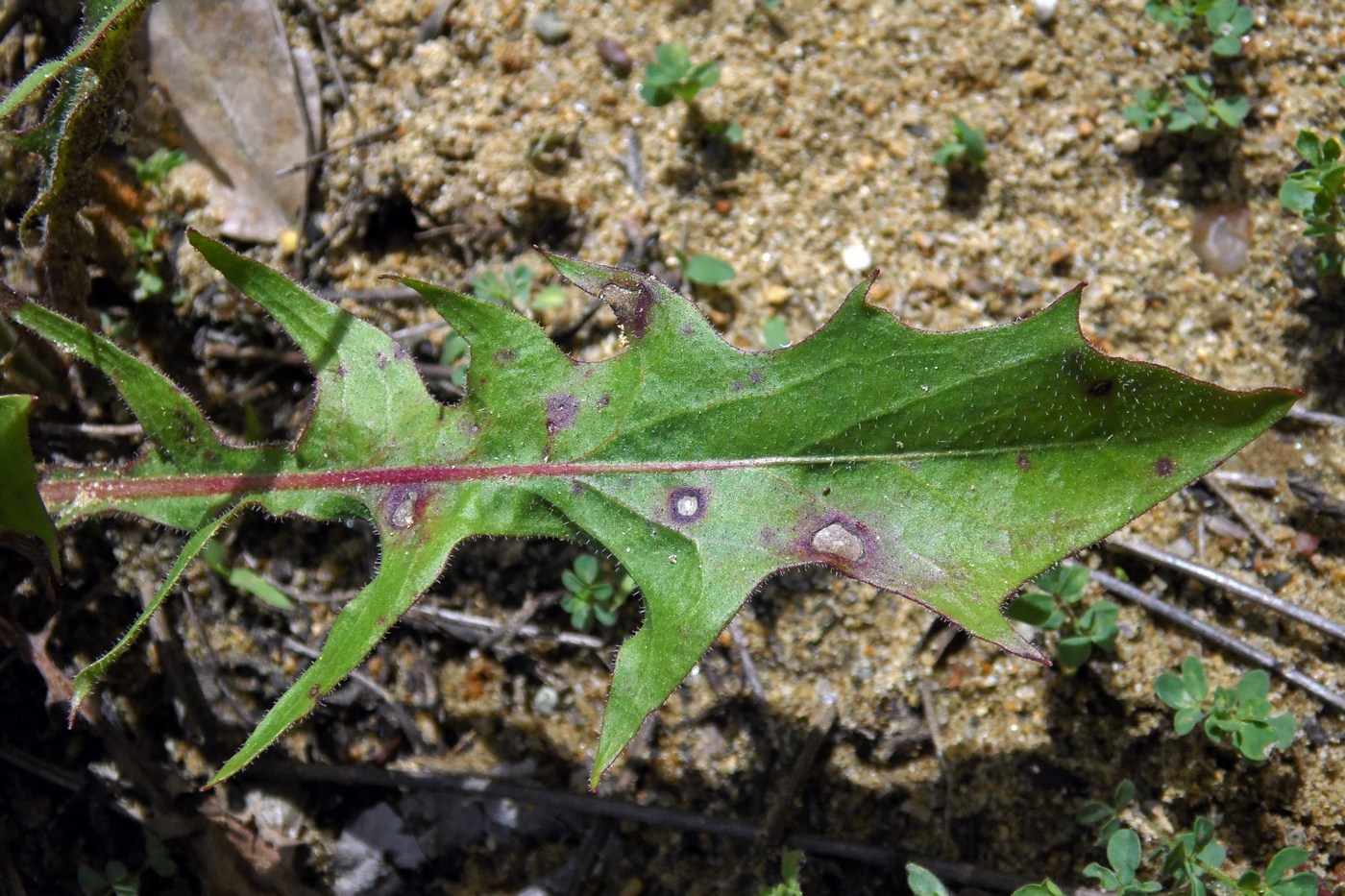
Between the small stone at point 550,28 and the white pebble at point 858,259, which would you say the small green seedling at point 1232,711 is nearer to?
the white pebble at point 858,259

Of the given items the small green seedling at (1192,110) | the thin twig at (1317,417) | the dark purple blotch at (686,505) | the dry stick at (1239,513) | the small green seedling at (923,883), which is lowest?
the small green seedling at (923,883)

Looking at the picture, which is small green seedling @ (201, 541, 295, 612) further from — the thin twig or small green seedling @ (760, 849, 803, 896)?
the thin twig

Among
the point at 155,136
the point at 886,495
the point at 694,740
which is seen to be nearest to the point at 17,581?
the point at 155,136

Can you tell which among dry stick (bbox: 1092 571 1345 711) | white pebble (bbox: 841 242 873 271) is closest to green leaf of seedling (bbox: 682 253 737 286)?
white pebble (bbox: 841 242 873 271)

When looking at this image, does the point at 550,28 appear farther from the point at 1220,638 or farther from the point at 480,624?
the point at 1220,638

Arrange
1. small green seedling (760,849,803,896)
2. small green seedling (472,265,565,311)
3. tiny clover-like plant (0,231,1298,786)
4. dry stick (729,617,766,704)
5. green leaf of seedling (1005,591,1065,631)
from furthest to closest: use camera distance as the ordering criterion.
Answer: small green seedling (472,265,565,311) → dry stick (729,617,766,704) → green leaf of seedling (1005,591,1065,631) → small green seedling (760,849,803,896) → tiny clover-like plant (0,231,1298,786)

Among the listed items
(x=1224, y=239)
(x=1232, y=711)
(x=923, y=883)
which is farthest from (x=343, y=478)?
(x=1224, y=239)

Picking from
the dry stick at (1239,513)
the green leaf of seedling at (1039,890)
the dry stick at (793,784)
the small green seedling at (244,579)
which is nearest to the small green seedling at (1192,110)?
the dry stick at (1239,513)
